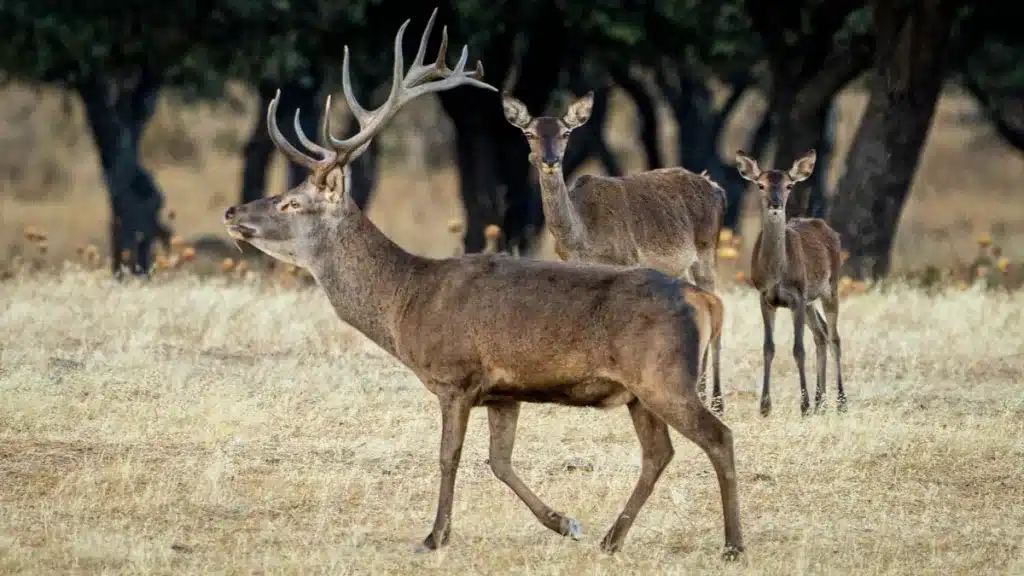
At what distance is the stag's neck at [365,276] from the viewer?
927cm

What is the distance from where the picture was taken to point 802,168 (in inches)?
514

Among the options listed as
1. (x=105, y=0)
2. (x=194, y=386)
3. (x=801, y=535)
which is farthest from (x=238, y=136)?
(x=801, y=535)

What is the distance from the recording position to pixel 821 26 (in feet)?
71.9

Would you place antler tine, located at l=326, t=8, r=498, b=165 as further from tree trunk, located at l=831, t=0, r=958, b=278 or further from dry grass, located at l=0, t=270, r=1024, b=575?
tree trunk, located at l=831, t=0, r=958, b=278

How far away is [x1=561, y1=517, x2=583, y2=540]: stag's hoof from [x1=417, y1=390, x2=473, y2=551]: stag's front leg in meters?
0.55

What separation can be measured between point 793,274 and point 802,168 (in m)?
0.90

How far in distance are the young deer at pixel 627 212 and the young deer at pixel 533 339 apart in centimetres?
349

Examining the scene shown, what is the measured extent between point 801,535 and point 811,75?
13.9m

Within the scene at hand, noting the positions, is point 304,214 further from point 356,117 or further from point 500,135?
point 500,135

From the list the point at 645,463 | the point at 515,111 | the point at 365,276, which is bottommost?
the point at 645,463

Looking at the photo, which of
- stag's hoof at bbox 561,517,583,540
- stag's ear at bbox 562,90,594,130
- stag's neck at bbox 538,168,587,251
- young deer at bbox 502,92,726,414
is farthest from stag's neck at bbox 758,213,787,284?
stag's hoof at bbox 561,517,583,540

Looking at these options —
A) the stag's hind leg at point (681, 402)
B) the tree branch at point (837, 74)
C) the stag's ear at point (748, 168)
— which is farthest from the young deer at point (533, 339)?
the tree branch at point (837, 74)

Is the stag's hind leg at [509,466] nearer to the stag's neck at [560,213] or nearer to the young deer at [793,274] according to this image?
the young deer at [793,274]

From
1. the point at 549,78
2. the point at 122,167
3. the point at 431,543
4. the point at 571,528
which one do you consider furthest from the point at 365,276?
the point at 122,167
